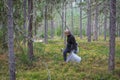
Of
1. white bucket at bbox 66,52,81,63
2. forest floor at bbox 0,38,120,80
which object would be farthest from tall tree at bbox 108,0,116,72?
white bucket at bbox 66,52,81,63

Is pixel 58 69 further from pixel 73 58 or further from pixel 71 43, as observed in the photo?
pixel 71 43

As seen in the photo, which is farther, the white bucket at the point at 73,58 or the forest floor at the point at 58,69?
the white bucket at the point at 73,58

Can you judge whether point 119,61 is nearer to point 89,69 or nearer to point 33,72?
point 89,69

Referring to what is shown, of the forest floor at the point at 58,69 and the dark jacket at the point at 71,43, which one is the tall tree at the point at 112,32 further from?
the dark jacket at the point at 71,43

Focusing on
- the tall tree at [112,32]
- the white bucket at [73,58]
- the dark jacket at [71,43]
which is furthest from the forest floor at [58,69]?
the dark jacket at [71,43]

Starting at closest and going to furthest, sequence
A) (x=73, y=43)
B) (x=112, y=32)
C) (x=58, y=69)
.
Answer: (x=112, y=32) < (x=58, y=69) < (x=73, y=43)

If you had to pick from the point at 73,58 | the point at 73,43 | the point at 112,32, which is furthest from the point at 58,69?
the point at 112,32

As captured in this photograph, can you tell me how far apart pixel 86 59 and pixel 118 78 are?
4478mm

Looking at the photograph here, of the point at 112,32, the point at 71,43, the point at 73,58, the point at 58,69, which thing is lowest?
the point at 58,69

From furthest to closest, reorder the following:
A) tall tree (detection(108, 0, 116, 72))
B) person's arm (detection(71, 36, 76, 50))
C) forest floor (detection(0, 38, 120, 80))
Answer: person's arm (detection(71, 36, 76, 50)) → tall tree (detection(108, 0, 116, 72)) → forest floor (detection(0, 38, 120, 80))

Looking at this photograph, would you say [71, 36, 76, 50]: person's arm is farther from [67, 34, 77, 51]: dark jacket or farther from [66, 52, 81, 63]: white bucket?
[66, 52, 81, 63]: white bucket

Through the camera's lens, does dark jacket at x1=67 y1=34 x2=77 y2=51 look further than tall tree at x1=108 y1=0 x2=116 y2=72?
Yes

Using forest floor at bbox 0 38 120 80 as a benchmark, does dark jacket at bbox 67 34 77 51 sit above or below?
above

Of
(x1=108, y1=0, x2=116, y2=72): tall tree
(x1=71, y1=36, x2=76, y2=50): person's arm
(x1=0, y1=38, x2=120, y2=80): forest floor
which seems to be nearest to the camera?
(x1=0, y1=38, x2=120, y2=80): forest floor
